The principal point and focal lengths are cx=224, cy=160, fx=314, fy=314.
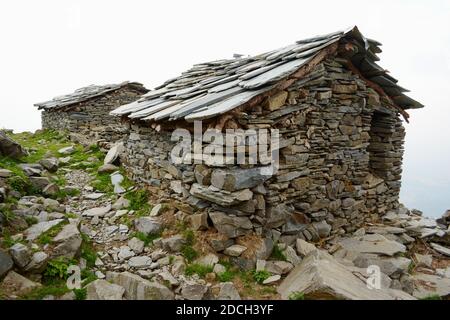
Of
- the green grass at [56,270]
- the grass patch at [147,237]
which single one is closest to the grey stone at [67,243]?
the green grass at [56,270]

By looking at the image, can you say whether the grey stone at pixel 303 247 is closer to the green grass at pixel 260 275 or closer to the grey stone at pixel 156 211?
the green grass at pixel 260 275

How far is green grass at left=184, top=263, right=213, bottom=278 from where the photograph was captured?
489 cm

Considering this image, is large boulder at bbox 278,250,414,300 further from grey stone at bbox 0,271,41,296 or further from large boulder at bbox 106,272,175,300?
grey stone at bbox 0,271,41,296

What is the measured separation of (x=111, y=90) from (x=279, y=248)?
13.5m

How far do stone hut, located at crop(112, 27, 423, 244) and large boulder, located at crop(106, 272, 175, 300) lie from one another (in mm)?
1361

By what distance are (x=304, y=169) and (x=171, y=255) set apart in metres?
2.94

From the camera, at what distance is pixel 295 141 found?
19.5 ft

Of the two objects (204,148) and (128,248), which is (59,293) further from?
(204,148)

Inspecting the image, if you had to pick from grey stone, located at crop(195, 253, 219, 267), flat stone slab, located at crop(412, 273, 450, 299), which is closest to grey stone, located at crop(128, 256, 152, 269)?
grey stone, located at crop(195, 253, 219, 267)

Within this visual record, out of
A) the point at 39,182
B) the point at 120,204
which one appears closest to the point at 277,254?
the point at 120,204

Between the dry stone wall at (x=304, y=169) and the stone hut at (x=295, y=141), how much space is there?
2 centimetres
